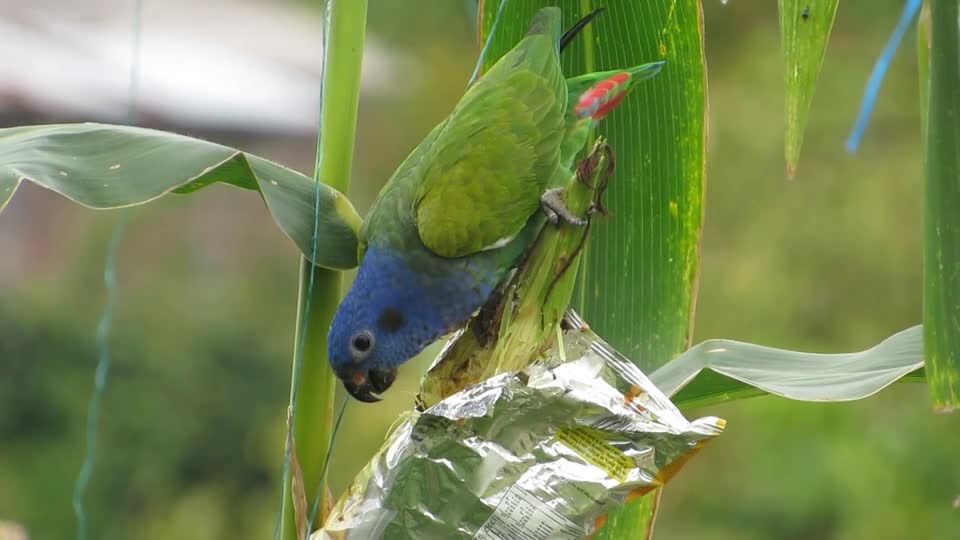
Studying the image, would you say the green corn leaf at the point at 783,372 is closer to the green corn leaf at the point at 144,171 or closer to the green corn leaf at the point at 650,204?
the green corn leaf at the point at 650,204

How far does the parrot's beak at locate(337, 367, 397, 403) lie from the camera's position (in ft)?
4.21

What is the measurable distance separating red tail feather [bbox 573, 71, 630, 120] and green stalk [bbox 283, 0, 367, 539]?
361mm

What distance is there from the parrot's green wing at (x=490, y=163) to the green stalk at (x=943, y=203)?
0.67 meters

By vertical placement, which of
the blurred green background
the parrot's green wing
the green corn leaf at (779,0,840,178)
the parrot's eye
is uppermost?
the green corn leaf at (779,0,840,178)

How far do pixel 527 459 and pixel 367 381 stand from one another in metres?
0.50

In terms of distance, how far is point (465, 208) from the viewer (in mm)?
1359

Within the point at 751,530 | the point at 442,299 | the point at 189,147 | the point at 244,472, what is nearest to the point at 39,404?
the point at 244,472

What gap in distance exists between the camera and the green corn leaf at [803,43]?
86cm

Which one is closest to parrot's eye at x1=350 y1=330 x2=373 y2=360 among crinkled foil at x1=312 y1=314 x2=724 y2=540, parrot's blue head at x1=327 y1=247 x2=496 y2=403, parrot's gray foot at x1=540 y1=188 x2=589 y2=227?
parrot's blue head at x1=327 y1=247 x2=496 y2=403

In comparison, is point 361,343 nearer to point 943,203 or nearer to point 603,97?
point 603,97

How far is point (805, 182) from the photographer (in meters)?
3.87

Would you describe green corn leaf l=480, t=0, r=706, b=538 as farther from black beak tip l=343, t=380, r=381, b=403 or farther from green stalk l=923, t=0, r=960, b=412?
green stalk l=923, t=0, r=960, b=412

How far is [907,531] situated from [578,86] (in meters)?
2.21

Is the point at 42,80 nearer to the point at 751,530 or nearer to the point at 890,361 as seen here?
the point at 751,530
